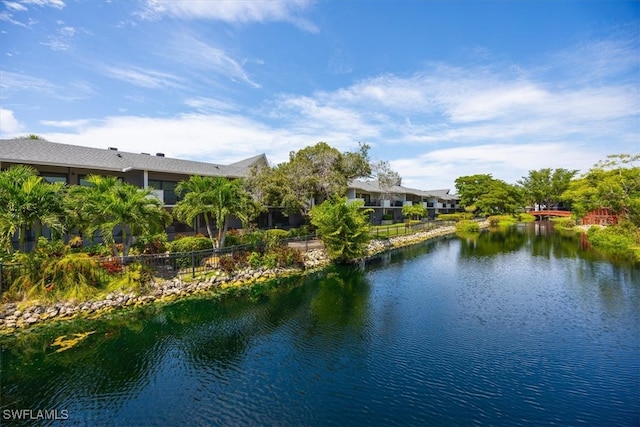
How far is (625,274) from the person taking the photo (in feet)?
73.9

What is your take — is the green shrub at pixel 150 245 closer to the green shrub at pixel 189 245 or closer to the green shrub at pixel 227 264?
the green shrub at pixel 189 245

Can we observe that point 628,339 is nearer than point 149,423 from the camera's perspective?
No

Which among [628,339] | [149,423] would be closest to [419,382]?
[149,423]

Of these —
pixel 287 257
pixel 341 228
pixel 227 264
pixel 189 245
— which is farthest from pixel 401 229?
pixel 189 245

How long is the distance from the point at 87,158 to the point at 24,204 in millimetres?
11492

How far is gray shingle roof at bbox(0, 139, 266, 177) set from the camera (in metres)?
21.9

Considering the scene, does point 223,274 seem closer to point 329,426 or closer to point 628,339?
point 329,426

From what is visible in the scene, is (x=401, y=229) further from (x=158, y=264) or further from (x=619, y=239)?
(x=158, y=264)

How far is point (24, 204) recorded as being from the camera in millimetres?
14969

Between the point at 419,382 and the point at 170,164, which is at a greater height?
the point at 170,164

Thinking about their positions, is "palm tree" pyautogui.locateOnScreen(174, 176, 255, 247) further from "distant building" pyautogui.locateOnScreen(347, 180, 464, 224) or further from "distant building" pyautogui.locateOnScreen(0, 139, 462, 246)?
"distant building" pyautogui.locateOnScreen(347, 180, 464, 224)

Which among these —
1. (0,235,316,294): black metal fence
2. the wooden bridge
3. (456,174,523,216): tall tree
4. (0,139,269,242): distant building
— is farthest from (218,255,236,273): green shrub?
the wooden bridge

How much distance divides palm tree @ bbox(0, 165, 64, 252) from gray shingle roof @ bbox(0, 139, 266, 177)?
22.9 feet

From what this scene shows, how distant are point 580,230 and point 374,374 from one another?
54704 mm
